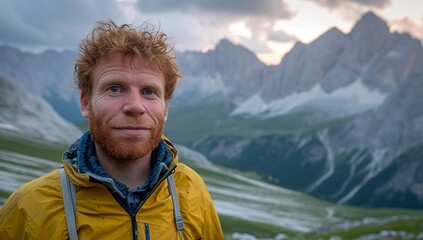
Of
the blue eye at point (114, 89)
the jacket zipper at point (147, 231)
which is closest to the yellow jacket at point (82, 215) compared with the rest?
the jacket zipper at point (147, 231)

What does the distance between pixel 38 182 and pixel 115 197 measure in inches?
39.0

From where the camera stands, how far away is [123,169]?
6.07 m

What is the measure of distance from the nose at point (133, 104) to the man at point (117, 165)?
12 millimetres

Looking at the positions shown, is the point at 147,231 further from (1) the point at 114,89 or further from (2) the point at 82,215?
(1) the point at 114,89

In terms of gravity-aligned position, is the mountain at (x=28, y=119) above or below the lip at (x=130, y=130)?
above

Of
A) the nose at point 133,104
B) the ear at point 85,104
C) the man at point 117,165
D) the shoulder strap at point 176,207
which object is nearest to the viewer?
the man at point 117,165

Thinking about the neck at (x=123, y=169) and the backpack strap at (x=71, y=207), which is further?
the neck at (x=123, y=169)

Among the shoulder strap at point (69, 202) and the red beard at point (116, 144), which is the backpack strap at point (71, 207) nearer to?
the shoulder strap at point (69, 202)

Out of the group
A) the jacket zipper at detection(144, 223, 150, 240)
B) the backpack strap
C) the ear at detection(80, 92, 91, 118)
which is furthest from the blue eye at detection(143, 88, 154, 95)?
the jacket zipper at detection(144, 223, 150, 240)

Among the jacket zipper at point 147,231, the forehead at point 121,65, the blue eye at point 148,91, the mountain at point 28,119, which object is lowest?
the jacket zipper at point 147,231

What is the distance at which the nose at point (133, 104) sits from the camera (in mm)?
5723

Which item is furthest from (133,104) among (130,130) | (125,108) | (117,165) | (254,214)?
(254,214)

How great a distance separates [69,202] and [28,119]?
155 m

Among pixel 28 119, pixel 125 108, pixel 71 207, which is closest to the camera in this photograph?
pixel 71 207
